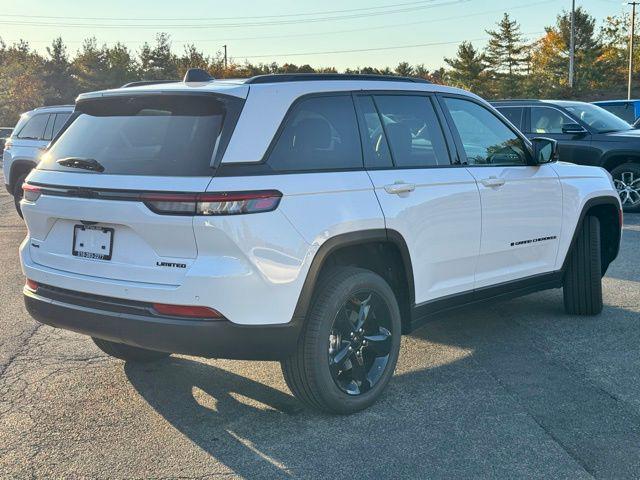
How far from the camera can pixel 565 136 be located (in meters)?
11.9

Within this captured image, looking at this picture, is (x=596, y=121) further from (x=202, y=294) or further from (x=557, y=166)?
(x=202, y=294)

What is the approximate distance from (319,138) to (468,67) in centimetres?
6836

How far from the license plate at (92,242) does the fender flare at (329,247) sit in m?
0.99

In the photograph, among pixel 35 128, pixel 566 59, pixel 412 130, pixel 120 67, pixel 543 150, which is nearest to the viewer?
pixel 412 130

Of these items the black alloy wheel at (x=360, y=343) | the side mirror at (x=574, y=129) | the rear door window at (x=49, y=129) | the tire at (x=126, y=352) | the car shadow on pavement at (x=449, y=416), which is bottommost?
the car shadow on pavement at (x=449, y=416)

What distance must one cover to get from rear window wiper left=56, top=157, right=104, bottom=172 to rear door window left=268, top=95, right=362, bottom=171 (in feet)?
3.04

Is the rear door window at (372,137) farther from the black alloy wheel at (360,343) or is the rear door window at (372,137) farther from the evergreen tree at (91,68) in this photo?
the evergreen tree at (91,68)

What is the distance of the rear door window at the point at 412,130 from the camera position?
14.3 feet

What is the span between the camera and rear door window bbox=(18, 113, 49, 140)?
12352 mm

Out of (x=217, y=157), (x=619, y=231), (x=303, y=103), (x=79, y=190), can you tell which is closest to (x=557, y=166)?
(x=619, y=231)

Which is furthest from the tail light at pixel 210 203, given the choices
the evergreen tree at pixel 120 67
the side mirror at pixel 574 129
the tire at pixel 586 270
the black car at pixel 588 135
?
the evergreen tree at pixel 120 67

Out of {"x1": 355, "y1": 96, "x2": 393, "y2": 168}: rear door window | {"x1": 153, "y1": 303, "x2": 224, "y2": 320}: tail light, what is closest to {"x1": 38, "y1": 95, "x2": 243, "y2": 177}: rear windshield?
{"x1": 153, "y1": 303, "x2": 224, "y2": 320}: tail light

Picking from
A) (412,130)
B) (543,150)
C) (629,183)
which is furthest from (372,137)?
(629,183)

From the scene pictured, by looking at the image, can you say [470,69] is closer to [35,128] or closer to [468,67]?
[468,67]
